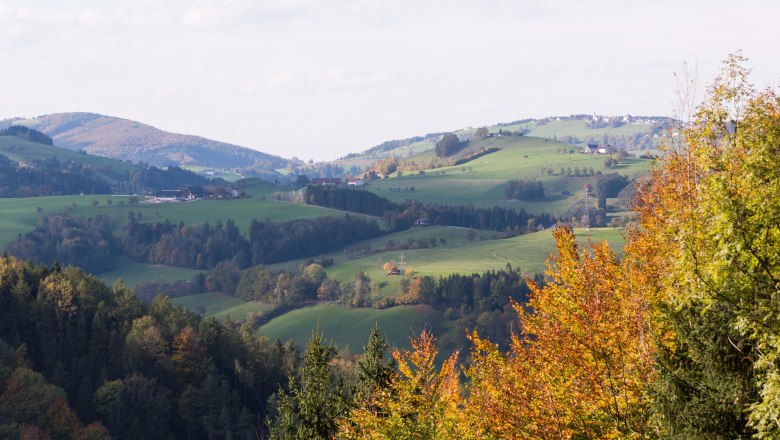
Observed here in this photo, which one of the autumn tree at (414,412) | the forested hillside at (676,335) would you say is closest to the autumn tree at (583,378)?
the forested hillside at (676,335)

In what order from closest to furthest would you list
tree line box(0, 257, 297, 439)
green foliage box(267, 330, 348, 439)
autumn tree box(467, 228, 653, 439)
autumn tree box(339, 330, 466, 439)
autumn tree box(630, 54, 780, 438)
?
autumn tree box(630, 54, 780, 438) → autumn tree box(467, 228, 653, 439) → autumn tree box(339, 330, 466, 439) → green foliage box(267, 330, 348, 439) → tree line box(0, 257, 297, 439)

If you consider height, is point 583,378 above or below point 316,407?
above

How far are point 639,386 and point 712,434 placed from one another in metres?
3.11

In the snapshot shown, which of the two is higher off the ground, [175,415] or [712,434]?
[712,434]

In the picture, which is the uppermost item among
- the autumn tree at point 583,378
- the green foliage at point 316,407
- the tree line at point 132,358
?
the autumn tree at point 583,378

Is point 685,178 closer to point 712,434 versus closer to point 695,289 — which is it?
point 695,289

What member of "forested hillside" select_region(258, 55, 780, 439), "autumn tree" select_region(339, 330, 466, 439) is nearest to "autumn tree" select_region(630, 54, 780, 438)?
"forested hillside" select_region(258, 55, 780, 439)

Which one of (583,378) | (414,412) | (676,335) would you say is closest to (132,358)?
(414,412)

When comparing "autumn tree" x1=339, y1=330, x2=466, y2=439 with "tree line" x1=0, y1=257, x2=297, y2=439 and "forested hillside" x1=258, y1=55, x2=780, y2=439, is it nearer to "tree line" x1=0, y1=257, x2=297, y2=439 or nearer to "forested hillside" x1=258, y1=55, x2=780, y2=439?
"forested hillside" x1=258, y1=55, x2=780, y2=439

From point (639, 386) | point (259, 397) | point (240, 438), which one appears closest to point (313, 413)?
point (639, 386)

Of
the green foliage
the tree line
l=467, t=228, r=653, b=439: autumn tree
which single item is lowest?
the tree line

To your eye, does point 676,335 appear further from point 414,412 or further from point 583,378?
point 414,412

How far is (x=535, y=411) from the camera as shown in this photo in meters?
29.0

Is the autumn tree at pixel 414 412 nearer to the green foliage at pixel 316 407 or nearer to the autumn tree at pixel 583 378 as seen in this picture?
the green foliage at pixel 316 407
